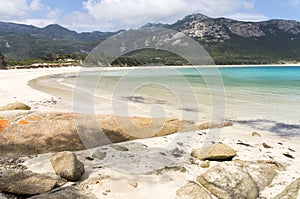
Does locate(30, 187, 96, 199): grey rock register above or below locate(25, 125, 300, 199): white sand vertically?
above

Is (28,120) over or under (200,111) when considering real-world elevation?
over

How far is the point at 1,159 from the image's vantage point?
468cm

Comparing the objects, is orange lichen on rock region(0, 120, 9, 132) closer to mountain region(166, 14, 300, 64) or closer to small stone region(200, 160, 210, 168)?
small stone region(200, 160, 210, 168)

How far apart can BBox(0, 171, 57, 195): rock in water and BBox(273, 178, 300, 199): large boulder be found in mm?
3359

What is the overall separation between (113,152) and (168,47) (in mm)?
6538

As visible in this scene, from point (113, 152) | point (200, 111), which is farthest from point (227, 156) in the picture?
point (200, 111)

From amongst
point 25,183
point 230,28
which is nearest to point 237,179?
point 25,183

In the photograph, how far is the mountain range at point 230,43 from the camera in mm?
126062

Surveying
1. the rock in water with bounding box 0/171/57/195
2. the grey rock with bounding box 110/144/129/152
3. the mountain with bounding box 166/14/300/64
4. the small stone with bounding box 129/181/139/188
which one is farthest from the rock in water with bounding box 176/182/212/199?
the mountain with bounding box 166/14/300/64

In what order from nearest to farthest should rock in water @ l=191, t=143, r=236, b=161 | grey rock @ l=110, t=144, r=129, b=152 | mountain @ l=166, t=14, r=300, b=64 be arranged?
rock in water @ l=191, t=143, r=236, b=161, grey rock @ l=110, t=144, r=129, b=152, mountain @ l=166, t=14, r=300, b=64

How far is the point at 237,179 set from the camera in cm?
400

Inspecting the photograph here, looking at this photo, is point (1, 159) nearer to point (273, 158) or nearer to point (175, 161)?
point (175, 161)

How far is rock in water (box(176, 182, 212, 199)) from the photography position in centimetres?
362

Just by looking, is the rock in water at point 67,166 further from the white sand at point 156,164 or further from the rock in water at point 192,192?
the rock in water at point 192,192
